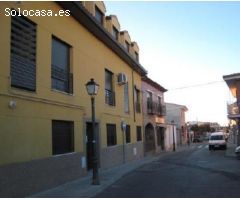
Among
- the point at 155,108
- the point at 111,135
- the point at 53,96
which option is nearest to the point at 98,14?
the point at 111,135

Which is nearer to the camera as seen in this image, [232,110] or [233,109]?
[233,109]

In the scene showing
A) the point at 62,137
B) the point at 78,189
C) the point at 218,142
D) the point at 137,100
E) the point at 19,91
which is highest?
the point at 137,100

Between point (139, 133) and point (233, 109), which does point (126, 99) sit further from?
point (233, 109)

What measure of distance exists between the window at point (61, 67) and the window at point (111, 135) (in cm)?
556

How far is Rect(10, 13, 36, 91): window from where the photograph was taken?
36.5ft

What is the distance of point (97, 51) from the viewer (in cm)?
1888

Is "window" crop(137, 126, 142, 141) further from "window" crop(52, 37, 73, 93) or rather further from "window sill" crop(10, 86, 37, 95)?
"window sill" crop(10, 86, 37, 95)

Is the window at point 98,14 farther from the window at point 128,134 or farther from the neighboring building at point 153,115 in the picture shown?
the neighboring building at point 153,115

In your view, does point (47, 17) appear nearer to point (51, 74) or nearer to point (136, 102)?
point (51, 74)

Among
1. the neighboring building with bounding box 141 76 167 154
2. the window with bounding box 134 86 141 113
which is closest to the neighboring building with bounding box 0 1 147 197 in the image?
the window with bounding box 134 86 141 113

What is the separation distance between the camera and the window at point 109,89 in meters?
20.6

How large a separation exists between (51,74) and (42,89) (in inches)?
46.7

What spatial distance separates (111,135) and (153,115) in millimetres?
13751

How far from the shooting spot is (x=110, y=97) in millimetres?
21156
